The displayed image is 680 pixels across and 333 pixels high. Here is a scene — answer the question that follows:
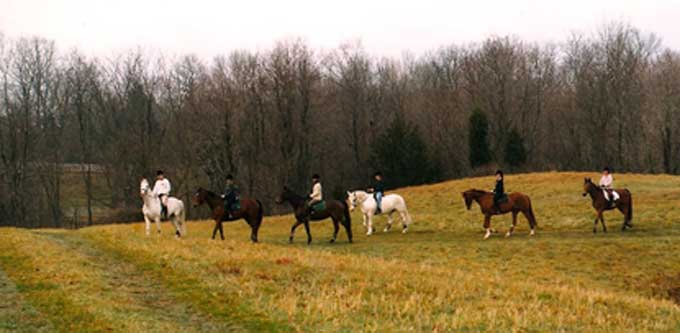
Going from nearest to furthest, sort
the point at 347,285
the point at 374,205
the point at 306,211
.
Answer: the point at 347,285
the point at 306,211
the point at 374,205

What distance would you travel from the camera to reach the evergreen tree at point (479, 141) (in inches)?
2520

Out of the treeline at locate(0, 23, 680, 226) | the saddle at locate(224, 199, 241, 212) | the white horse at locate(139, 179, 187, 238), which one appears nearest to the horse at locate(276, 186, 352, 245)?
the saddle at locate(224, 199, 241, 212)

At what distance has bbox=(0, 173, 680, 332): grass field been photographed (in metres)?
11.4

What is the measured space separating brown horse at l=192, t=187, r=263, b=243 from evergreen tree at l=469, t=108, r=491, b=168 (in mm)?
39803

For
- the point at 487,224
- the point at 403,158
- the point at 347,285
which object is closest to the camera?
the point at 347,285

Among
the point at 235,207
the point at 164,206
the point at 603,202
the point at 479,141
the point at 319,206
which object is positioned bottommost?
the point at 603,202

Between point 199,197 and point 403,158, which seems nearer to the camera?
point 199,197

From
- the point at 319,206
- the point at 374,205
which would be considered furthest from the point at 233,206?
the point at 374,205

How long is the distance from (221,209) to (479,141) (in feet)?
136

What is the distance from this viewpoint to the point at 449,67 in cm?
8912

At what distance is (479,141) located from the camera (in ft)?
210

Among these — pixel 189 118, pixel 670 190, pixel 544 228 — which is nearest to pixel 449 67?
pixel 189 118

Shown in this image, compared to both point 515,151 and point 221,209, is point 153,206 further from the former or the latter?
point 515,151

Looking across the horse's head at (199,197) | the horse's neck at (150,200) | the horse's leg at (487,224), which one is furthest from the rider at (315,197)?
the horse's leg at (487,224)
